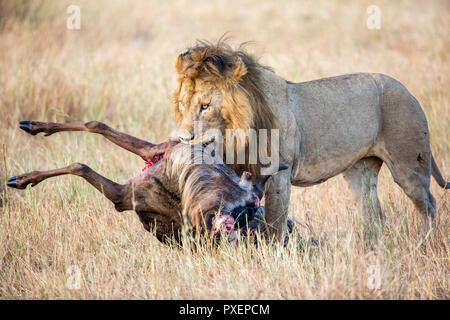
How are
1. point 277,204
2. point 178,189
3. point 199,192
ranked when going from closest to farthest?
point 199,192 → point 178,189 → point 277,204

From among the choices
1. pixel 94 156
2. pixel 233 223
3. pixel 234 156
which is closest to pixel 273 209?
pixel 234 156

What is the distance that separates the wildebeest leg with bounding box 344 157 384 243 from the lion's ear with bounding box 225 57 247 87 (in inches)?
61.2

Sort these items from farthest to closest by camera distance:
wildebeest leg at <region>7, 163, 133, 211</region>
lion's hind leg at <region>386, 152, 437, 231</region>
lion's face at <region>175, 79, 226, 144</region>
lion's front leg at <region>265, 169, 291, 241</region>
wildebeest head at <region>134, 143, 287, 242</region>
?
lion's hind leg at <region>386, 152, 437, 231</region> < lion's front leg at <region>265, 169, 291, 241</region> < lion's face at <region>175, 79, 226, 144</region> < wildebeest leg at <region>7, 163, 133, 211</region> < wildebeest head at <region>134, 143, 287, 242</region>

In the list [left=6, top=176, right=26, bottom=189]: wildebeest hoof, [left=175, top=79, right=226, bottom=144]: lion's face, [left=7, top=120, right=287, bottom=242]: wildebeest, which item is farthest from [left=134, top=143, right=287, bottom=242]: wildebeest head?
[left=6, top=176, right=26, bottom=189]: wildebeest hoof

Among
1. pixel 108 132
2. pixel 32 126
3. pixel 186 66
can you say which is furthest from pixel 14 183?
pixel 186 66

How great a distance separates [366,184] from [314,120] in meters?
0.88

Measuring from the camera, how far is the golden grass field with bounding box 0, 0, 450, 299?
Result: 3182mm

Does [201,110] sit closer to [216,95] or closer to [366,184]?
[216,95]

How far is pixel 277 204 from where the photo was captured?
12.3 ft

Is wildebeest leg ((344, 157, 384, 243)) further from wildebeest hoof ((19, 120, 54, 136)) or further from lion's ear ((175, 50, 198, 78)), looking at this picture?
wildebeest hoof ((19, 120, 54, 136))

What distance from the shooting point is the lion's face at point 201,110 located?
351 cm

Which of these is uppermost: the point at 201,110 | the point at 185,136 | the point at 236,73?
the point at 236,73

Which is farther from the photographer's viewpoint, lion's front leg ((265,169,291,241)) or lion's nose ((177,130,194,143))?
lion's front leg ((265,169,291,241))

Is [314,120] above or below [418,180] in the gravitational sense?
above
